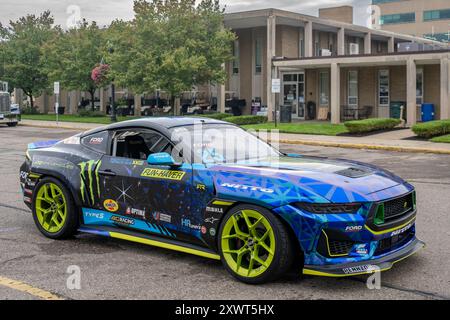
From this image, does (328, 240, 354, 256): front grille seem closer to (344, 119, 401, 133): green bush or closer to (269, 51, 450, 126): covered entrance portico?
(344, 119, 401, 133): green bush

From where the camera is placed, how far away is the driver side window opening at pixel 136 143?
6.68 m

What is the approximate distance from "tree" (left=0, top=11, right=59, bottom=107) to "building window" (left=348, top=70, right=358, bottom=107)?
23.0 meters

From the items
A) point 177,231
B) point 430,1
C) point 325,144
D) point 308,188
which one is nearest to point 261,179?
point 308,188

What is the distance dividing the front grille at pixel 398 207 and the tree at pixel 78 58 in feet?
124

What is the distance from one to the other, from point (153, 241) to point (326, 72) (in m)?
32.4

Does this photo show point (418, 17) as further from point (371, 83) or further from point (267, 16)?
point (371, 83)

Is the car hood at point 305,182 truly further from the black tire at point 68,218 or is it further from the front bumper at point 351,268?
the black tire at point 68,218

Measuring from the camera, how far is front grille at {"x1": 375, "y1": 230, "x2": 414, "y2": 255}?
211 inches

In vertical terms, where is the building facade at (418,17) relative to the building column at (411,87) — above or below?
above

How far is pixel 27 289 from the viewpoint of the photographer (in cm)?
534

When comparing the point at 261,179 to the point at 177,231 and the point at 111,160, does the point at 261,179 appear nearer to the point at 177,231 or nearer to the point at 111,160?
the point at 177,231

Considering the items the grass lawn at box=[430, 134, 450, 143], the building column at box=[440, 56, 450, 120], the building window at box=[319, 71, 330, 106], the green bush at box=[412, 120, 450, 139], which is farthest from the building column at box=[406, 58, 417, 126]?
the building window at box=[319, 71, 330, 106]

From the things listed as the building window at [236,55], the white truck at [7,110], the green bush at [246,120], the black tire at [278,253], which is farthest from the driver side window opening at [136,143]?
the building window at [236,55]

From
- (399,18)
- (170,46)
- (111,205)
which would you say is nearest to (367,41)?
(170,46)
